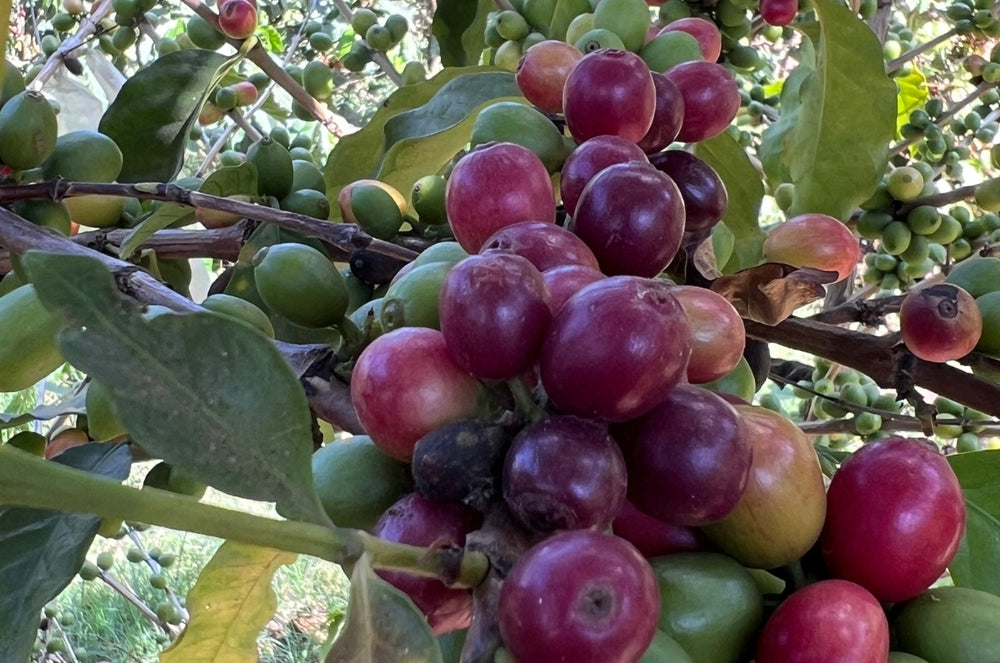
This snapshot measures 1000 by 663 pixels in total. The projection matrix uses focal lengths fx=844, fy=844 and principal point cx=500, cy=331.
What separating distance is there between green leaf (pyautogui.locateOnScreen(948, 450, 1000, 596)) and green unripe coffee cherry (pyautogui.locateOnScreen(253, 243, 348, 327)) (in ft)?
1.07

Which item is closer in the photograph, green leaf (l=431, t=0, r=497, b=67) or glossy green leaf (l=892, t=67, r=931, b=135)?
green leaf (l=431, t=0, r=497, b=67)

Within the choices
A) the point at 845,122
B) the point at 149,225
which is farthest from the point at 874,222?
the point at 149,225

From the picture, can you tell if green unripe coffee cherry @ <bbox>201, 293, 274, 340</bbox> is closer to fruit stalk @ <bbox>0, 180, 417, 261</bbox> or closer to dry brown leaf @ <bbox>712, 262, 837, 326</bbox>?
fruit stalk @ <bbox>0, 180, 417, 261</bbox>

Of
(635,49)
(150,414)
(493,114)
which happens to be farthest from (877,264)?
(150,414)

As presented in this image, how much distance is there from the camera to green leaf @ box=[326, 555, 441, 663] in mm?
231

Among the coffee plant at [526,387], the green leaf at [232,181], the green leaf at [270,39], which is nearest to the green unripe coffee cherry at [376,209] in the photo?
the coffee plant at [526,387]

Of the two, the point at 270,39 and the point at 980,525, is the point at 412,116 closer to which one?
the point at 980,525

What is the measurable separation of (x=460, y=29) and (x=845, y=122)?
42 centimetres

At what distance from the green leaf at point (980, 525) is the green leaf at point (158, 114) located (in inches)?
26.2

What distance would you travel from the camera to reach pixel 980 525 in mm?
446

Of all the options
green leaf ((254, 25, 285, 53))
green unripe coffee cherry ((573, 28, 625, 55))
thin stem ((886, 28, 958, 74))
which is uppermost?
green unripe coffee cherry ((573, 28, 625, 55))

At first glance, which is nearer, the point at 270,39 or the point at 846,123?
the point at 846,123

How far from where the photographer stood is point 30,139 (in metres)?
0.58

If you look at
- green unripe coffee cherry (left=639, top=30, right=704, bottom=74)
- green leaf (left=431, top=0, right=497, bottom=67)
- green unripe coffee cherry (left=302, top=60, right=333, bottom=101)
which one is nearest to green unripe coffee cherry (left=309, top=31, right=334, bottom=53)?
green unripe coffee cherry (left=302, top=60, right=333, bottom=101)
